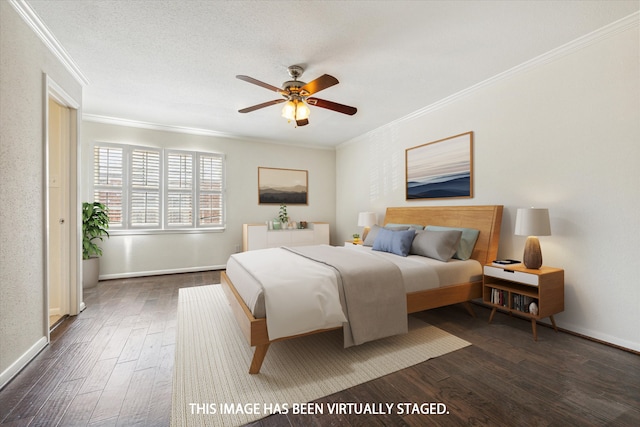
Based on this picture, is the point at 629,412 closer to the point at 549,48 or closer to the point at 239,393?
the point at 239,393

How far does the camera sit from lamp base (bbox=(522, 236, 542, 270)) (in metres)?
2.65

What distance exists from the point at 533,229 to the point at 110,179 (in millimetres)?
6077

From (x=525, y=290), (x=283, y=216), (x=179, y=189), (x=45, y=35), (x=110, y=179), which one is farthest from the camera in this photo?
(x=283, y=216)

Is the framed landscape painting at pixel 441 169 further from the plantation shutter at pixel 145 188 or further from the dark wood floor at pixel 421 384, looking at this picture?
the plantation shutter at pixel 145 188

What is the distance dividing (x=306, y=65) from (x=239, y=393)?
119 inches

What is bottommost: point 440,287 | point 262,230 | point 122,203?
point 440,287

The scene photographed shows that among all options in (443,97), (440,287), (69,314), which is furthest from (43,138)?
(443,97)


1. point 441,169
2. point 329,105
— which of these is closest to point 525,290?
point 441,169

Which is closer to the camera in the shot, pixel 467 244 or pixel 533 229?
pixel 533 229

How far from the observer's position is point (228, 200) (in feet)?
18.4

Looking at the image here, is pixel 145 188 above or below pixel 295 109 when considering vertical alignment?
below

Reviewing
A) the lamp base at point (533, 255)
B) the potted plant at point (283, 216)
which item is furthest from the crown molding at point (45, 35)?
the lamp base at point (533, 255)

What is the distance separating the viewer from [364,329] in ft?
7.52

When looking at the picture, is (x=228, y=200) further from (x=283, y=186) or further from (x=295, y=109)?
(x=295, y=109)
